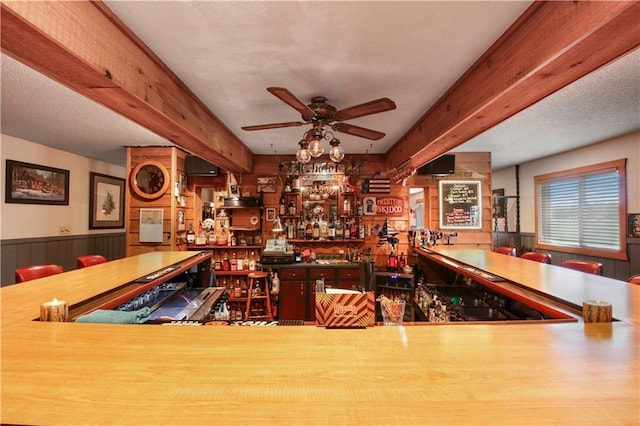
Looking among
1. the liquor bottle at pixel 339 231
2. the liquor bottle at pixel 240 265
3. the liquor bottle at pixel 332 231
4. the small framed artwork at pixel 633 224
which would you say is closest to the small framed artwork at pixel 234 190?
the liquor bottle at pixel 240 265

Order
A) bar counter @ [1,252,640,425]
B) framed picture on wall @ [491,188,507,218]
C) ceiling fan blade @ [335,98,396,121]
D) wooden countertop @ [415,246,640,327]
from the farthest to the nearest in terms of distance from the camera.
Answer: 1. framed picture on wall @ [491,188,507,218]
2. ceiling fan blade @ [335,98,396,121]
3. wooden countertop @ [415,246,640,327]
4. bar counter @ [1,252,640,425]

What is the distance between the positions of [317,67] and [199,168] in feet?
9.95

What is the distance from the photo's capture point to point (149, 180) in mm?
3984

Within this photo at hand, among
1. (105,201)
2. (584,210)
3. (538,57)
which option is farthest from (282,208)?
(584,210)

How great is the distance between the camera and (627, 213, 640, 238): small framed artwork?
3.52 metres

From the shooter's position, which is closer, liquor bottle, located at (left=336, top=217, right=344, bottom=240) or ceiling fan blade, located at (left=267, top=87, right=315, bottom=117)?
ceiling fan blade, located at (left=267, top=87, right=315, bottom=117)

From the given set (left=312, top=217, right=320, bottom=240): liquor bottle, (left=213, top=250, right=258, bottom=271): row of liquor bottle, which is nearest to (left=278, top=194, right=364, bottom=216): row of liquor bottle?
(left=312, top=217, right=320, bottom=240): liquor bottle

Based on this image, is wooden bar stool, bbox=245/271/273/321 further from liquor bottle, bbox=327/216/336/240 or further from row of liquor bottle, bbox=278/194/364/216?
liquor bottle, bbox=327/216/336/240

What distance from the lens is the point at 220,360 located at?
0.85 m

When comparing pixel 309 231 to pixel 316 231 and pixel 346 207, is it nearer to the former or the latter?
pixel 316 231

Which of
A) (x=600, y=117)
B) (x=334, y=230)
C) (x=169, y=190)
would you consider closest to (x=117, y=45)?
(x=169, y=190)

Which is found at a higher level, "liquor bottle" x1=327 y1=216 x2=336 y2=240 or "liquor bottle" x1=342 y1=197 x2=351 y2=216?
"liquor bottle" x1=342 y1=197 x2=351 y2=216

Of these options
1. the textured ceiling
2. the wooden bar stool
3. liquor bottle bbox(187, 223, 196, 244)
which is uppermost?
the textured ceiling

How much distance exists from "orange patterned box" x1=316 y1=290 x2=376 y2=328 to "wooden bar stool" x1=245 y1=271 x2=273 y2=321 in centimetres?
325
